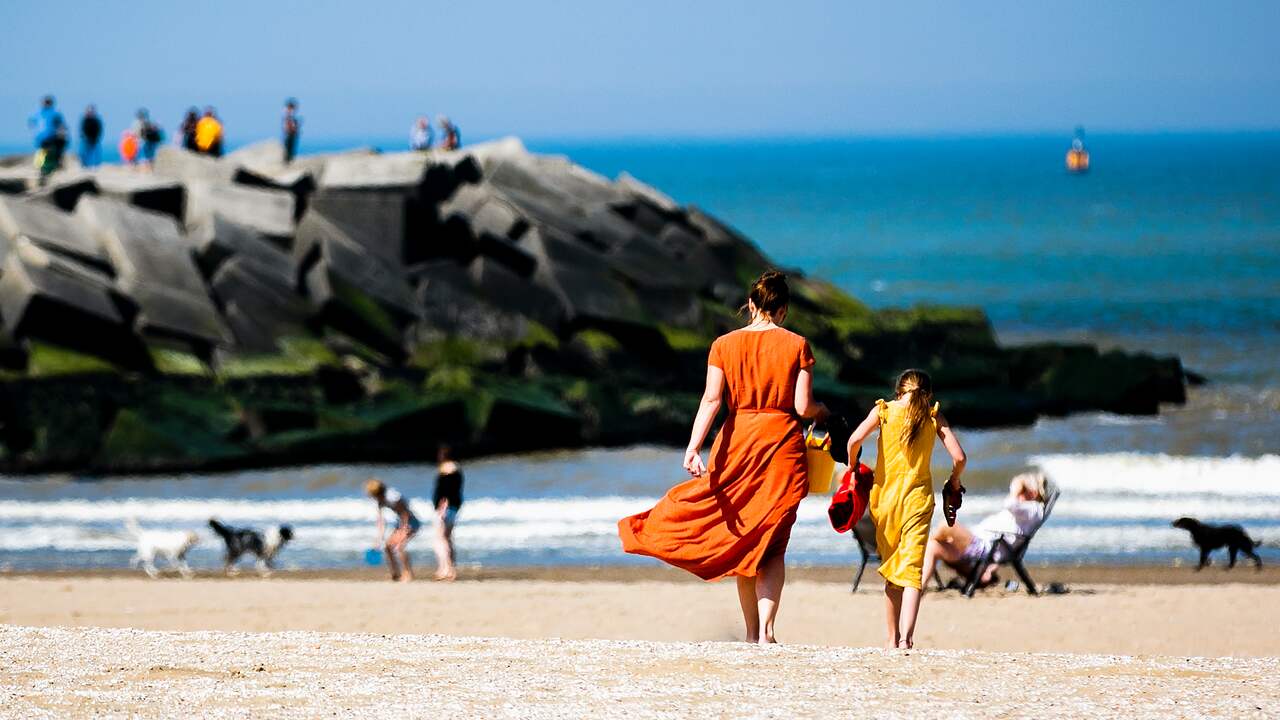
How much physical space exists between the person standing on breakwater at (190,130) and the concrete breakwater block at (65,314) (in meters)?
11.5

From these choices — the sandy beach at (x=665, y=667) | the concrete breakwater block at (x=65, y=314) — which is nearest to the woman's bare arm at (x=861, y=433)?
the sandy beach at (x=665, y=667)

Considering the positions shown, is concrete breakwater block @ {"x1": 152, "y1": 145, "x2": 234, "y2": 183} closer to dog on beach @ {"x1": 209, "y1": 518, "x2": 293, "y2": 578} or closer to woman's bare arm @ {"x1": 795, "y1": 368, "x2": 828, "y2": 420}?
dog on beach @ {"x1": 209, "y1": 518, "x2": 293, "y2": 578}

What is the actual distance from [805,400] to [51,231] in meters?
17.3

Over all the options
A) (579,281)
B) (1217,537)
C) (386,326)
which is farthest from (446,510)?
(579,281)

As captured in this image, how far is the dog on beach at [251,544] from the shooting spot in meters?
13.6

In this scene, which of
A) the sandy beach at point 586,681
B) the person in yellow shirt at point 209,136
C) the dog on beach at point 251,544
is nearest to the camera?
the sandy beach at point 586,681

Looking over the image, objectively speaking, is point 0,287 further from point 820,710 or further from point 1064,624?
point 820,710

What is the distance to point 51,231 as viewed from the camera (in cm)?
2233

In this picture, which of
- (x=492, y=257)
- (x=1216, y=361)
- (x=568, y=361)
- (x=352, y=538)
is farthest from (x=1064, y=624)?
(x=1216, y=361)

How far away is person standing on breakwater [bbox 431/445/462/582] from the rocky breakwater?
6.46 metres

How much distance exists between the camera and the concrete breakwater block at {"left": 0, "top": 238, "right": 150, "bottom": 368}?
20.2 m

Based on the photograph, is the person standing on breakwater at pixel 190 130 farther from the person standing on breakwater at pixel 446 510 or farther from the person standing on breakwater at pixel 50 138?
the person standing on breakwater at pixel 446 510

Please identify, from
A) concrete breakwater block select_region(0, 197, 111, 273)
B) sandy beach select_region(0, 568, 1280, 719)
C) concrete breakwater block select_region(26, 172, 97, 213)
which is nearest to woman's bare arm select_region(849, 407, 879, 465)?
sandy beach select_region(0, 568, 1280, 719)

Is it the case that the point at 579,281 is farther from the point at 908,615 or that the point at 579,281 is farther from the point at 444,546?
the point at 908,615
